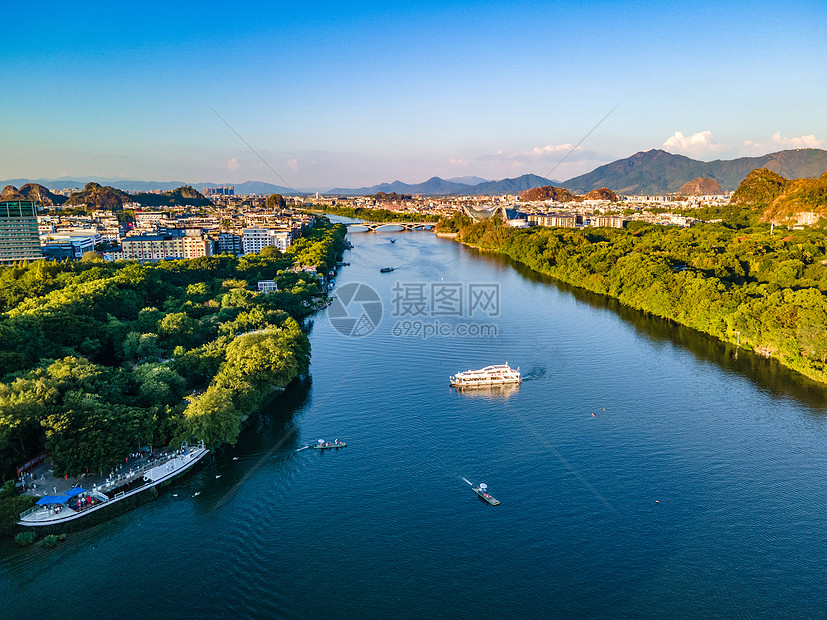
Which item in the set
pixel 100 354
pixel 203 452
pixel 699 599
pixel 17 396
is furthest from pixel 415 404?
pixel 100 354

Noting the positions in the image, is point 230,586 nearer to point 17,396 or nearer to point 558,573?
point 558,573

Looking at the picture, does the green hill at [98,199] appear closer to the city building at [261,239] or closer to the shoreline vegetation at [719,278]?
the city building at [261,239]

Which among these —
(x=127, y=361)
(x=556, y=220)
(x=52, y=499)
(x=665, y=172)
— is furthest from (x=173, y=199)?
(x=665, y=172)

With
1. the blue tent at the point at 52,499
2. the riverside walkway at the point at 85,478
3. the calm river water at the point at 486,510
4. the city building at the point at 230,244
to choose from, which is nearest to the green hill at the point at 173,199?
the city building at the point at 230,244

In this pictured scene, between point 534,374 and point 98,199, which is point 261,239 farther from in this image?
point 98,199

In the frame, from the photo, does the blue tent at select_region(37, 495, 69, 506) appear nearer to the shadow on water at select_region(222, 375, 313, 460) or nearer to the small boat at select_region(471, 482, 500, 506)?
the shadow on water at select_region(222, 375, 313, 460)

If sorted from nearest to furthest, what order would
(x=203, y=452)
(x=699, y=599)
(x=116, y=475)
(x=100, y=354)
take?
(x=699, y=599), (x=116, y=475), (x=203, y=452), (x=100, y=354)

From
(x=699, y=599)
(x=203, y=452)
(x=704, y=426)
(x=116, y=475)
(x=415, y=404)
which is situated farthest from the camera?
(x=415, y=404)

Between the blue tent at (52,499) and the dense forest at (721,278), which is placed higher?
the dense forest at (721,278)
